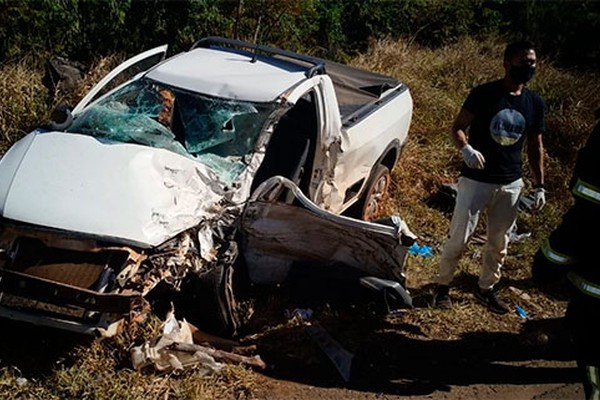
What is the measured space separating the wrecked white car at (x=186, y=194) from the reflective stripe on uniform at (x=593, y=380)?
5.29 ft

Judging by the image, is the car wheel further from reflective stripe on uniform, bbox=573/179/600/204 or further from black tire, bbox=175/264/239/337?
reflective stripe on uniform, bbox=573/179/600/204

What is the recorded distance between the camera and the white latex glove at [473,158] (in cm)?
455

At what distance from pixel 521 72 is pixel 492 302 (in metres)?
1.86

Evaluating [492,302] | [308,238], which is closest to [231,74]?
[308,238]

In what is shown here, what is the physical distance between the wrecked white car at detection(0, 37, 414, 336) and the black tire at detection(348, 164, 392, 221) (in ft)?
0.69

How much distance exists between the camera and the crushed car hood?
3943 mm

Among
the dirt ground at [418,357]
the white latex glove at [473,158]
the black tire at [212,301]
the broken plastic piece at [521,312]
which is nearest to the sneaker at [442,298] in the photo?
the dirt ground at [418,357]

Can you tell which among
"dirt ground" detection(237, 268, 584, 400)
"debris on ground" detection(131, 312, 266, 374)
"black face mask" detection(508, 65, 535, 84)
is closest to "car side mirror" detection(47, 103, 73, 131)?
"debris on ground" detection(131, 312, 266, 374)

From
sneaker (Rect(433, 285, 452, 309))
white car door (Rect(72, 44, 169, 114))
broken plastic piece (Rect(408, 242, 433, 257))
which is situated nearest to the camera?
sneaker (Rect(433, 285, 452, 309))

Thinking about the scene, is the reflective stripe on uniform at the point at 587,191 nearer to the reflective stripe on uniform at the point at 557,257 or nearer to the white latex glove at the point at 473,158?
the reflective stripe on uniform at the point at 557,257

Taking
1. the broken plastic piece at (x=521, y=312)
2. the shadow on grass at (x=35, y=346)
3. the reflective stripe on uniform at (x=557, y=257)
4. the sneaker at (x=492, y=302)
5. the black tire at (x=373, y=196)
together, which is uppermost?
the reflective stripe on uniform at (x=557, y=257)

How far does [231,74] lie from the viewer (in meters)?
5.34

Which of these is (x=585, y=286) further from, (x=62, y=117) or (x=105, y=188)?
(x=62, y=117)

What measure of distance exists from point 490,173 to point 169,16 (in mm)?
6508
